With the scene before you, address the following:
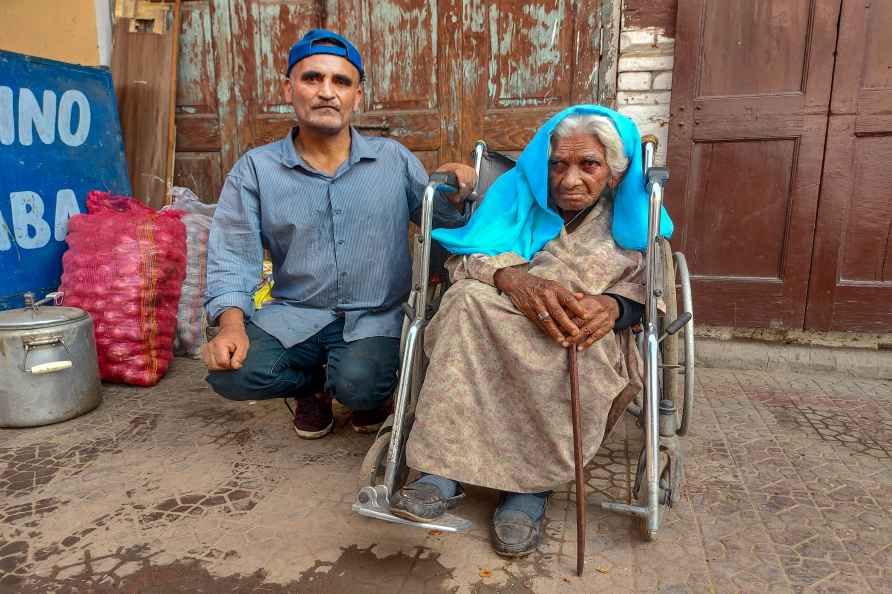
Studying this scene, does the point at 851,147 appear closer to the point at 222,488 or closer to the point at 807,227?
the point at 807,227

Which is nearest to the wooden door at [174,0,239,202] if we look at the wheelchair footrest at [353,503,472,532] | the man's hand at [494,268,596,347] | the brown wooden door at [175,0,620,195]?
the brown wooden door at [175,0,620,195]

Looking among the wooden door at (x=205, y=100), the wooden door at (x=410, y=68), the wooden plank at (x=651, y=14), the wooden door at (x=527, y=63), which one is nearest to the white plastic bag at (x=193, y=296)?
the wooden door at (x=205, y=100)

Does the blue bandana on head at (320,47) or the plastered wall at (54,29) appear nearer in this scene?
the blue bandana on head at (320,47)

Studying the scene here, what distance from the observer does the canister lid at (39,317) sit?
8.41 feet

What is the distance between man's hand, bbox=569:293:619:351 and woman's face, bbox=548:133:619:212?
44 centimetres

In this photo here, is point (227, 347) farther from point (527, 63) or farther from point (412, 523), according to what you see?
point (527, 63)

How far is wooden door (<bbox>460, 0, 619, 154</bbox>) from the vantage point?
3.39 meters

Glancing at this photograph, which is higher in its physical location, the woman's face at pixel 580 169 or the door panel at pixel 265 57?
the door panel at pixel 265 57

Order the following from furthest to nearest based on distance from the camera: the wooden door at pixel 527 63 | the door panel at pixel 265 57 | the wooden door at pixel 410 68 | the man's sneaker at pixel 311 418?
1. the door panel at pixel 265 57
2. the wooden door at pixel 410 68
3. the wooden door at pixel 527 63
4. the man's sneaker at pixel 311 418

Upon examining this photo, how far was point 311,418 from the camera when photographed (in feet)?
8.26

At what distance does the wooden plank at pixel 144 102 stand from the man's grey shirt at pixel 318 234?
2078 mm

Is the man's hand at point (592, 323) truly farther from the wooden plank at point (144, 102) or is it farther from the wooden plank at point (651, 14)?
the wooden plank at point (144, 102)

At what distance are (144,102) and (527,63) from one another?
2.57 meters

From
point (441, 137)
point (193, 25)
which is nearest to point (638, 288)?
point (441, 137)
